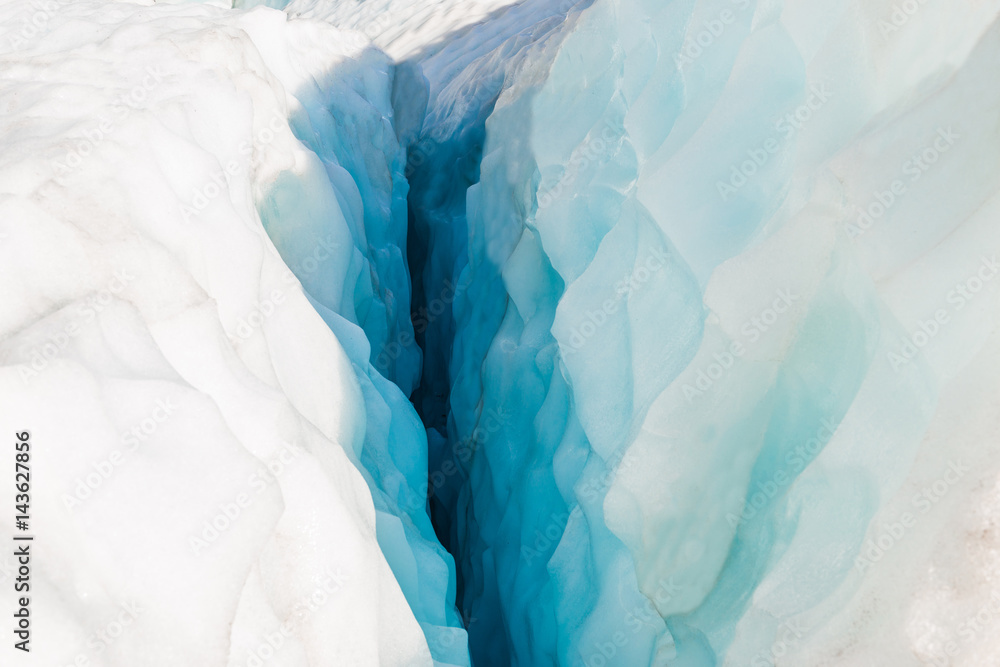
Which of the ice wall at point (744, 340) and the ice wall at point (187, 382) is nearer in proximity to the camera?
the ice wall at point (187, 382)

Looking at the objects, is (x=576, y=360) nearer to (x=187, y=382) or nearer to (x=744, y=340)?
(x=744, y=340)

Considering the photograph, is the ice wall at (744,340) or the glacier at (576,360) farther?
the ice wall at (744,340)

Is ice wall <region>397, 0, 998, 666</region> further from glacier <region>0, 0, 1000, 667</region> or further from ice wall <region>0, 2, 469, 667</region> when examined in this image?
ice wall <region>0, 2, 469, 667</region>

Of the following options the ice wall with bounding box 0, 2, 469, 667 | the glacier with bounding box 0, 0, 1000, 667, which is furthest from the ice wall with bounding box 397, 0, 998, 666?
the ice wall with bounding box 0, 2, 469, 667

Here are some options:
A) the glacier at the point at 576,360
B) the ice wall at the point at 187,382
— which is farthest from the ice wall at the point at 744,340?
the ice wall at the point at 187,382

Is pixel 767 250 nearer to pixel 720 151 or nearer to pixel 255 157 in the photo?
pixel 720 151

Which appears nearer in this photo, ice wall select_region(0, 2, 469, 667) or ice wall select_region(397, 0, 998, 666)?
ice wall select_region(0, 2, 469, 667)

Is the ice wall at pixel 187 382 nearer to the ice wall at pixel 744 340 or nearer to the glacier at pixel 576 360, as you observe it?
the glacier at pixel 576 360

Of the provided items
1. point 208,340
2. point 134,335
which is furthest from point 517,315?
point 134,335
